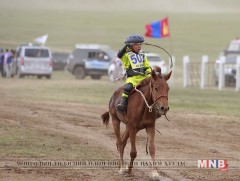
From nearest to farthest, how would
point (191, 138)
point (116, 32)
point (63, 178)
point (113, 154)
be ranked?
point (63, 178) < point (113, 154) < point (191, 138) < point (116, 32)

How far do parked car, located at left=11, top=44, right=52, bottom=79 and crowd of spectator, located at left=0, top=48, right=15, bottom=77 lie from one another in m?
1.16

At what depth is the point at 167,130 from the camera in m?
18.6

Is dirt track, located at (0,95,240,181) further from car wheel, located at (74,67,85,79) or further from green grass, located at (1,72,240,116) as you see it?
car wheel, located at (74,67,85,79)

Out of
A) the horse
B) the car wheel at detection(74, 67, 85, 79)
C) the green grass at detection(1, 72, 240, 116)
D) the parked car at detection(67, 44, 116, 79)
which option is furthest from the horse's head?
the car wheel at detection(74, 67, 85, 79)

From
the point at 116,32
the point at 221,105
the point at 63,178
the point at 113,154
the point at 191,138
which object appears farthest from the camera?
the point at 116,32

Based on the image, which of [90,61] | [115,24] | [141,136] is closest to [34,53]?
[90,61]

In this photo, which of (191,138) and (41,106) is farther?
(41,106)

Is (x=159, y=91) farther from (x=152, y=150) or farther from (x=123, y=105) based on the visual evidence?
(x=123, y=105)

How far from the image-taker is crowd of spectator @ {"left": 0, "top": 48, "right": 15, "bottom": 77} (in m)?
46.6

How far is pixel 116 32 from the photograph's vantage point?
91625 mm

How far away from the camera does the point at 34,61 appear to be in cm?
4422

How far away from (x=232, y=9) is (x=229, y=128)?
102597mm

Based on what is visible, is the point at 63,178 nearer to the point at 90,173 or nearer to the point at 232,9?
the point at 90,173

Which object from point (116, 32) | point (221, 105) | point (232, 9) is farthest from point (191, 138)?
point (232, 9)
